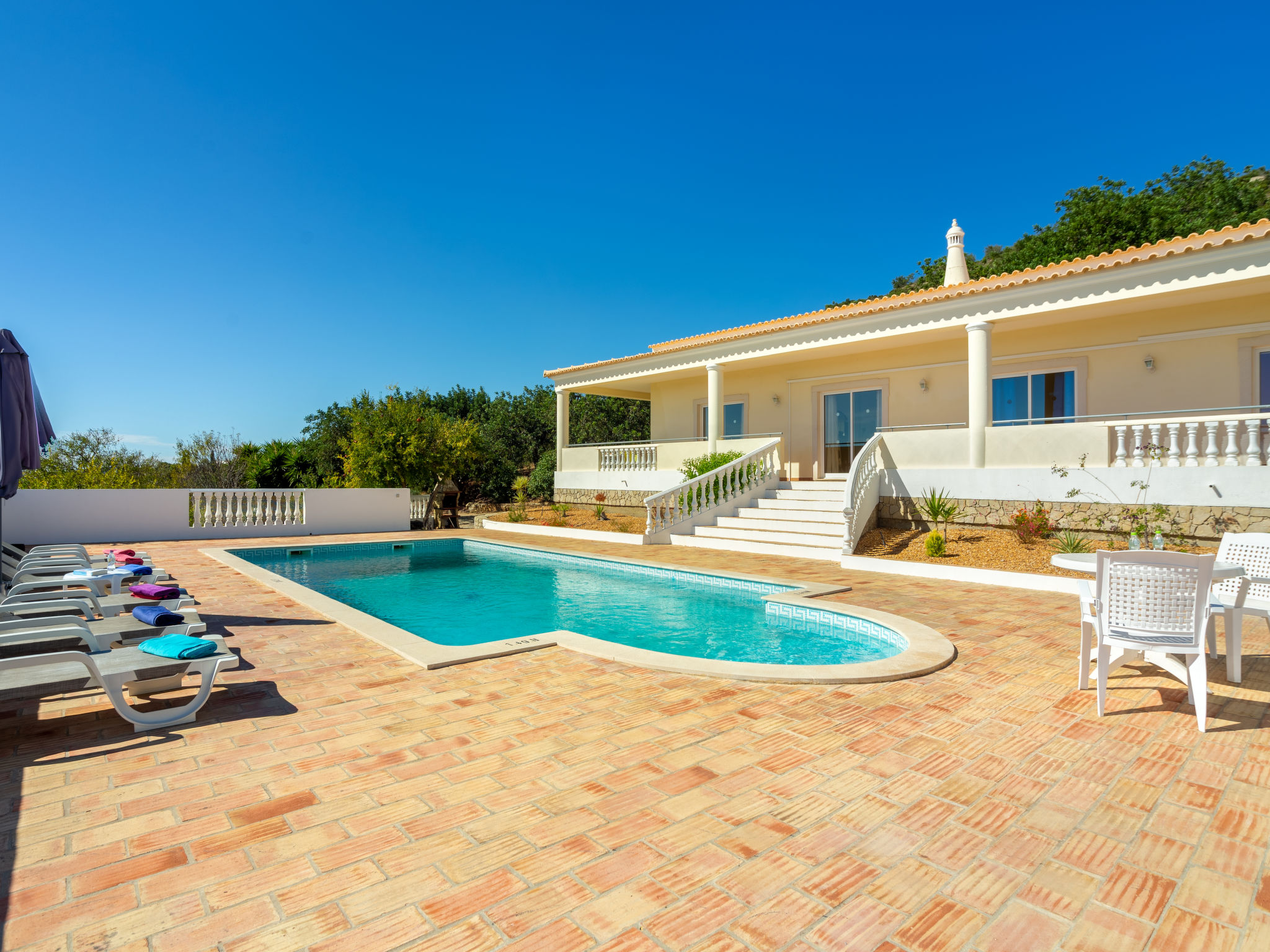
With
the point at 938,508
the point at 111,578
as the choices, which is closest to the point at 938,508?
the point at 938,508

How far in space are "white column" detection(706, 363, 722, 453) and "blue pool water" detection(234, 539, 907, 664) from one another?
18.6 ft

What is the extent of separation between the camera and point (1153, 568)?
3.98 m

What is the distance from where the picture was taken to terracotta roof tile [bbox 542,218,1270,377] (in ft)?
33.3

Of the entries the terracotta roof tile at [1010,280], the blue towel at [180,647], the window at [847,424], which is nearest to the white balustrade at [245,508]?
the terracotta roof tile at [1010,280]

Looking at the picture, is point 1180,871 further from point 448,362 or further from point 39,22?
point 448,362

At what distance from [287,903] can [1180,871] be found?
328 cm

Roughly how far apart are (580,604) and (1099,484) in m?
9.07

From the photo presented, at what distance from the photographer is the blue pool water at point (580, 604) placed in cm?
691

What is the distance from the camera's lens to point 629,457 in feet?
66.0

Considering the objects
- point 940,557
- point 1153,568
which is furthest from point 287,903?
point 940,557

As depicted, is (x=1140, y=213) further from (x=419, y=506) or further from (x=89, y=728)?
(x=89, y=728)

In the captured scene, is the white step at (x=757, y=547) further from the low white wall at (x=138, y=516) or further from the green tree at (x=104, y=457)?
the green tree at (x=104, y=457)

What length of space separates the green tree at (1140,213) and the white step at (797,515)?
13770 mm

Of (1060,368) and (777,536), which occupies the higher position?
(1060,368)
